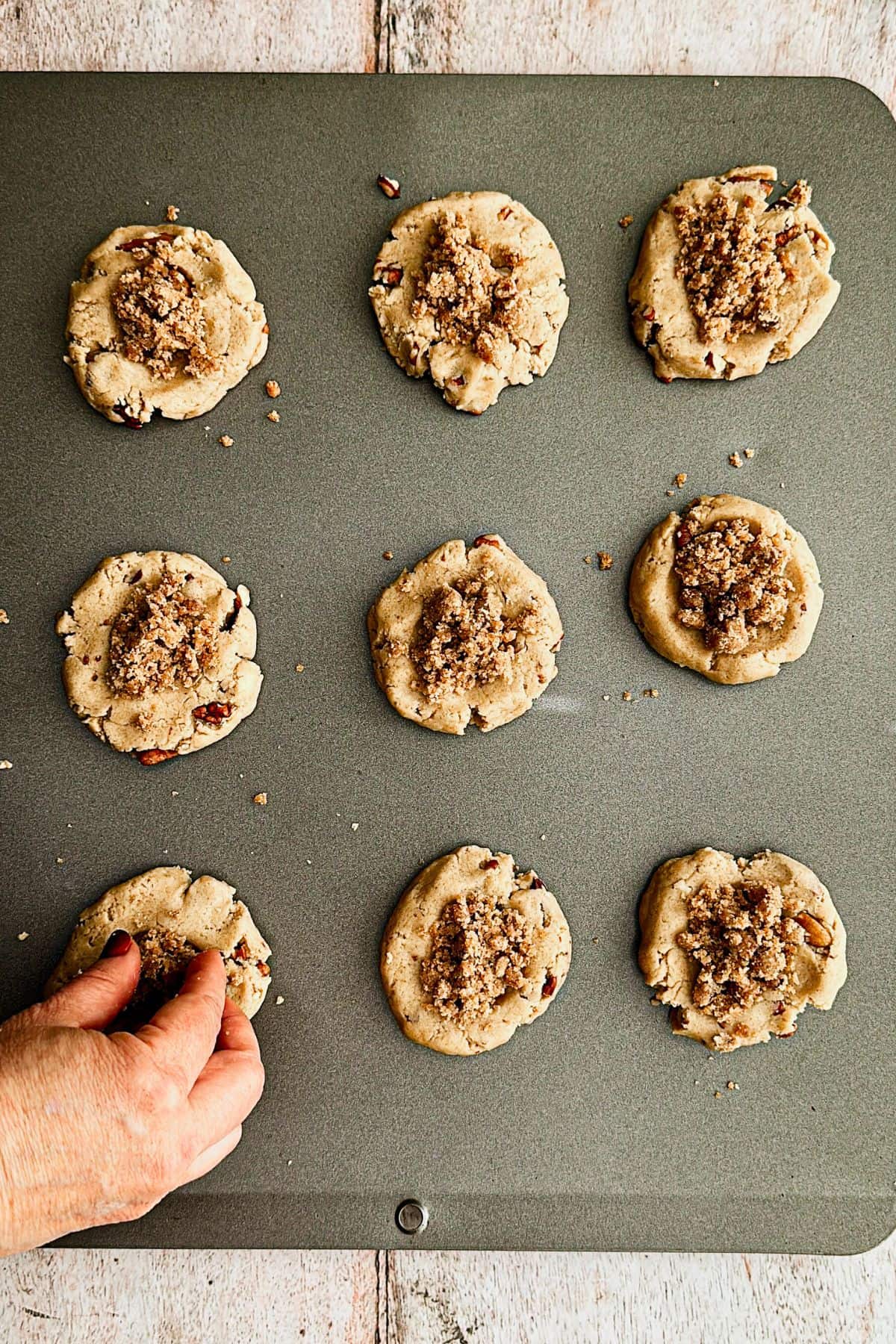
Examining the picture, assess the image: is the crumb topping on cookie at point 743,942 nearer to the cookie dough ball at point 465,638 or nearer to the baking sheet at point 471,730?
the baking sheet at point 471,730

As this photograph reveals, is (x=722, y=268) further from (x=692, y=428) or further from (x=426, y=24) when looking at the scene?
(x=426, y=24)

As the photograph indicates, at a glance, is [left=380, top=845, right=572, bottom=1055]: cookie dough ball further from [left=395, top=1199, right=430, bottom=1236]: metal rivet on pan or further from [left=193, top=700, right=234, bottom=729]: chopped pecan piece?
[left=193, top=700, right=234, bottom=729]: chopped pecan piece

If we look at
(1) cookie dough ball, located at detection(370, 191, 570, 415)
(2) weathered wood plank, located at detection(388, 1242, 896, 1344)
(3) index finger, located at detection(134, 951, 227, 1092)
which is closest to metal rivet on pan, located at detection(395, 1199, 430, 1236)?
(2) weathered wood plank, located at detection(388, 1242, 896, 1344)

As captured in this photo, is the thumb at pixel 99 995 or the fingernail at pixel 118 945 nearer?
the thumb at pixel 99 995

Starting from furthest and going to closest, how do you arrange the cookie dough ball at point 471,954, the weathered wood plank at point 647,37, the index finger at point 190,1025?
the weathered wood plank at point 647,37 → the cookie dough ball at point 471,954 → the index finger at point 190,1025

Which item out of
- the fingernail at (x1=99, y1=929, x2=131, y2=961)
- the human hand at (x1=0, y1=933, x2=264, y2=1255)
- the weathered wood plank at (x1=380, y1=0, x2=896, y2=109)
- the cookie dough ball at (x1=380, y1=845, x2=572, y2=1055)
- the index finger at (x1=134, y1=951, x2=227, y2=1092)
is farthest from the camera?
the weathered wood plank at (x1=380, y1=0, x2=896, y2=109)

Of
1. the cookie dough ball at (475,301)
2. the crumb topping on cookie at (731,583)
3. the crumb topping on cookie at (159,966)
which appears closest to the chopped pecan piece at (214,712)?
the crumb topping on cookie at (159,966)

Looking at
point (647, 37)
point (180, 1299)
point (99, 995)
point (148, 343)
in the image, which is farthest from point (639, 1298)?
point (647, 37)

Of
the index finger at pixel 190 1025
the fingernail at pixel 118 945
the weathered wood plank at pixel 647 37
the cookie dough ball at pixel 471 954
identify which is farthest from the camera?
the weathered wood plank at pixel 647 37
